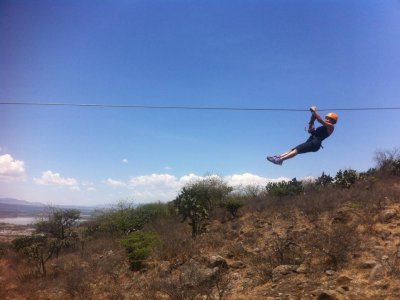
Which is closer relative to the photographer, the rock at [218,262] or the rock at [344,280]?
the rock at [344,280]

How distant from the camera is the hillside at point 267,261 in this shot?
965cm

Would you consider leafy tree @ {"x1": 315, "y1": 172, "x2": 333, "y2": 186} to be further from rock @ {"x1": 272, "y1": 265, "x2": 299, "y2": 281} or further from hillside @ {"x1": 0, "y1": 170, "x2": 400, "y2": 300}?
rock @ {"x1": 272, "y1": 265, "x2": 299, "y2": 281}

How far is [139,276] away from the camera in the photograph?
14422 mm

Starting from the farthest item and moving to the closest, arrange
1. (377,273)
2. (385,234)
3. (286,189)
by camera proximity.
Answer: (286,189), (385,234), (377,273)

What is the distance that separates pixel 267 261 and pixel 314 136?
5.24 m

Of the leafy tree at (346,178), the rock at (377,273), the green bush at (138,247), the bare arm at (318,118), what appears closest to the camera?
the bare arm at (318,118)

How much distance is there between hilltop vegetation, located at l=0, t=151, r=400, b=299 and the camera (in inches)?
393

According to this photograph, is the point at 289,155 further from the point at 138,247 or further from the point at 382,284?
the point at 138,247

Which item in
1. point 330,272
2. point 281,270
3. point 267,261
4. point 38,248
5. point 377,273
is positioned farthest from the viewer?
point 38,248

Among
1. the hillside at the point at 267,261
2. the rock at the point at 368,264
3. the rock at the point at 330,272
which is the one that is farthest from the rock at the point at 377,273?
the rock at the point at 330,272

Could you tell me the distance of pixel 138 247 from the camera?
16.3 metres

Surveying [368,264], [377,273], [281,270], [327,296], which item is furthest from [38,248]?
[377,273]

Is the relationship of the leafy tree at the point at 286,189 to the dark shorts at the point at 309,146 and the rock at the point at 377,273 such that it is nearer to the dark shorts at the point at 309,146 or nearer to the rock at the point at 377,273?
the rock at the point at 377,273

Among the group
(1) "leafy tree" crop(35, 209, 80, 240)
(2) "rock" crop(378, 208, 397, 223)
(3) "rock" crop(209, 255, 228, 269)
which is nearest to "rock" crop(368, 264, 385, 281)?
(2) "rock" crop(378, 208, 397, 223)
